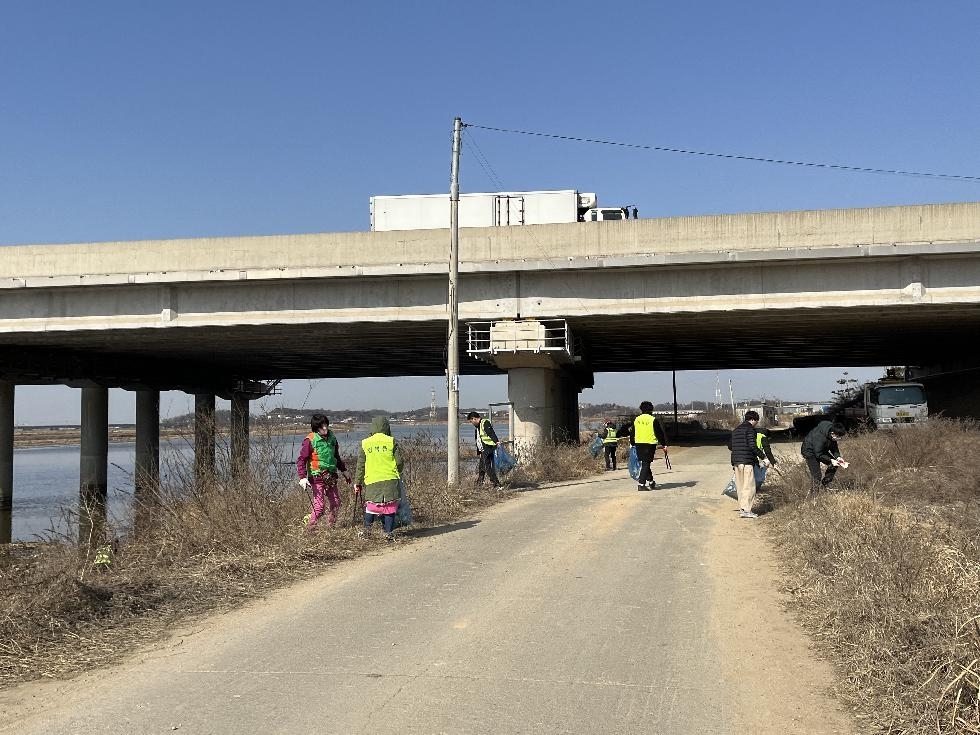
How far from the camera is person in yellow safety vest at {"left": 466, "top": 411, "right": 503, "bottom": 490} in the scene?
17.9 metres

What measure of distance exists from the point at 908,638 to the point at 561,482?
15.4m

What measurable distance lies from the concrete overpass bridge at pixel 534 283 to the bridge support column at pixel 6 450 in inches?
309

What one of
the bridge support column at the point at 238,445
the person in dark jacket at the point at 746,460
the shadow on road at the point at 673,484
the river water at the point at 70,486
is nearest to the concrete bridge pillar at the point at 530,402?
the river water at the point at 70,486

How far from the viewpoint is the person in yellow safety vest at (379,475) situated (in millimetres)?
11148

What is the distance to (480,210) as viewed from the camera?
26922 mm

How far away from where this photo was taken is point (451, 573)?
9180 mm

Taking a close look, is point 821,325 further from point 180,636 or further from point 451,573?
point 180,636

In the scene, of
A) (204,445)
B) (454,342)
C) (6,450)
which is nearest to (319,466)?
(204,445)

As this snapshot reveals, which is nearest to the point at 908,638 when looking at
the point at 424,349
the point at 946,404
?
the point at 424,349

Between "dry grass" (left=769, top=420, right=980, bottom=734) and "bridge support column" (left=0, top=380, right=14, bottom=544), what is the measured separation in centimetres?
3012

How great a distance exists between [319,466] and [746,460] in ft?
21.1

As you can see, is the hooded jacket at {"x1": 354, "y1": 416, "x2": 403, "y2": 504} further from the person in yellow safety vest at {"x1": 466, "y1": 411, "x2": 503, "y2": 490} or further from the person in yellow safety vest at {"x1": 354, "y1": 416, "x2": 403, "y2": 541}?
the person in yellow safety vest at {"x1": 466, "y1": 411, "x2": 503, "y2": 490}

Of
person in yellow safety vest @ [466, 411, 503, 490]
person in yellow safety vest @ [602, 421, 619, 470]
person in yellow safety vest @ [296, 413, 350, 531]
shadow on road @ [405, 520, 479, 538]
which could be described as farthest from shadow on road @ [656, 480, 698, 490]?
person in yellow safety vest @ [296, 413, 350, 531]

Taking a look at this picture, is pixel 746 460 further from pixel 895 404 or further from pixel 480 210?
pixel 895 404
